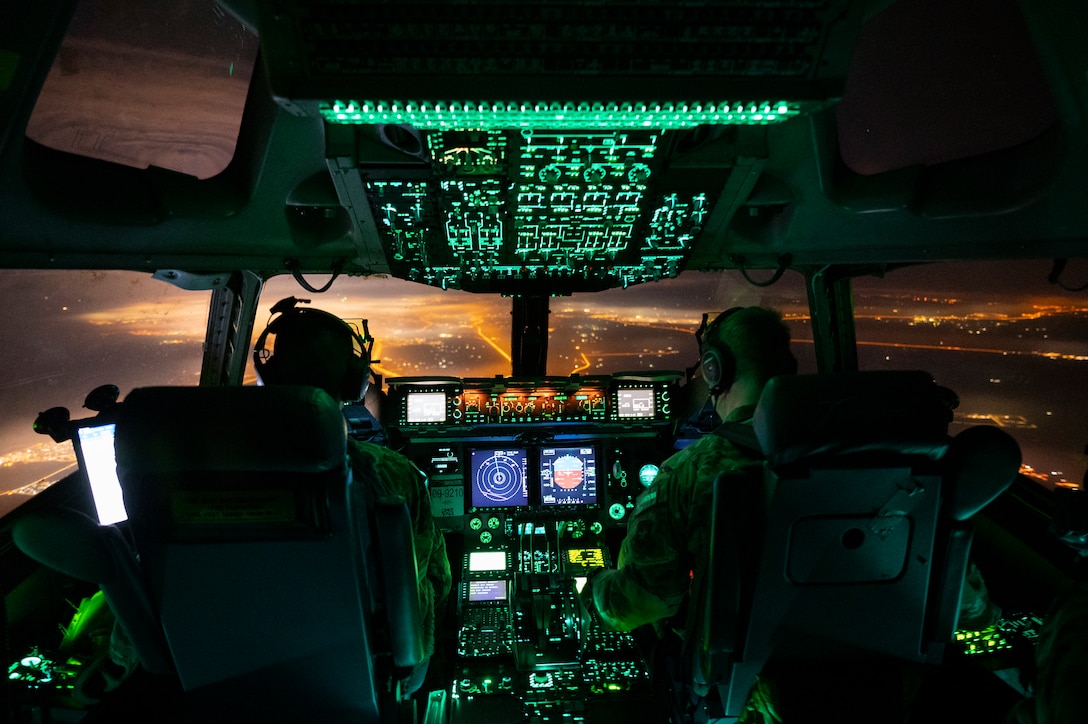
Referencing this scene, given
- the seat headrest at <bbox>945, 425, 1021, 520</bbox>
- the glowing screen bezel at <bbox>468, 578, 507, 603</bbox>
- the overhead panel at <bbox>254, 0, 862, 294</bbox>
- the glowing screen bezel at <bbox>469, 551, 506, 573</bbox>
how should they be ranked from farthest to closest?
the glowing screen bezel at <bbox>469, 551, 506, 573</bbox>
the glowing screen bezel at <bbox>468, 578, 507, 603</bbox>
the seat headrest at <bbox>945, 425, 1021, 520</bbox>
the overhead panel at <bbox>254, 0, 862, 294</bbox>

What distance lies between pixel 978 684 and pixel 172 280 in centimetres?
314

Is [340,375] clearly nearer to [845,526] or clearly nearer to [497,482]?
[497,482]

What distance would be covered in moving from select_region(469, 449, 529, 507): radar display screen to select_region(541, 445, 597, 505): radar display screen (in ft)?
0.31

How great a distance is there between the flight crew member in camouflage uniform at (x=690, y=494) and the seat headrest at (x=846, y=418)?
20cm

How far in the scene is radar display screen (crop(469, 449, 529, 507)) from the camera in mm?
2393

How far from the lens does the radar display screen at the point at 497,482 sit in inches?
94.2

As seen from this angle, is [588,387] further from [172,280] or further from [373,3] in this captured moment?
[373,3]

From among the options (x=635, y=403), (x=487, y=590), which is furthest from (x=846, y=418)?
(x=487, y=590)

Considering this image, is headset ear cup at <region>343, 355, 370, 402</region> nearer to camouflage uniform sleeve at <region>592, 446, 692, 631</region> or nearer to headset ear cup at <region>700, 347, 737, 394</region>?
camouflage uniform sleeve at <region>592, 446, 692, 631</region>

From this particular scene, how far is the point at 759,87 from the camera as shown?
37.1 inches

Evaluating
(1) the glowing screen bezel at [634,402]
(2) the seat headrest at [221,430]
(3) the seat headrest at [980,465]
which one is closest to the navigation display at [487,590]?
(1) the glowing screen bezel at [634,402]

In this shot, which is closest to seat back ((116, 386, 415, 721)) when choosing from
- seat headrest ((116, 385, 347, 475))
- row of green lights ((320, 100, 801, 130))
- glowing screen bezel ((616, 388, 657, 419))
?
seat headrest ((116, 385, 347, 475))

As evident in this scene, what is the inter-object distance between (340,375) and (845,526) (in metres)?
1.22

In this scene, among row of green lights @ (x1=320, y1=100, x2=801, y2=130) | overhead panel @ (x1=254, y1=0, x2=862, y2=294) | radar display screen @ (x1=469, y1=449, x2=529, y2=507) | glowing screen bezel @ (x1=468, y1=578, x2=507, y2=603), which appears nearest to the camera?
overhead panel @ (x1=254, y1=0, x2=862, y2=294)
